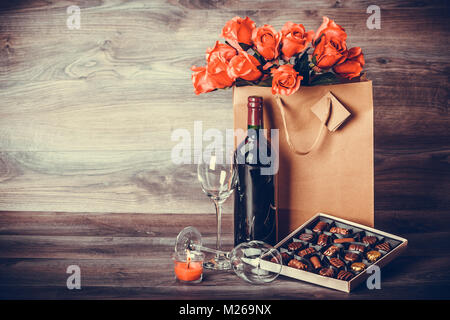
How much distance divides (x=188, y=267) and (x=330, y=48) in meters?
0.50

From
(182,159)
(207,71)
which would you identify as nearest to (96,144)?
(182,159)

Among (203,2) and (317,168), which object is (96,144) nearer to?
(203,2)

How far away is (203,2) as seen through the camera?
1.10 m

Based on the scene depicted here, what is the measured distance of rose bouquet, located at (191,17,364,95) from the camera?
77 centimetres

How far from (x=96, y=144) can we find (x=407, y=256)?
86 cm

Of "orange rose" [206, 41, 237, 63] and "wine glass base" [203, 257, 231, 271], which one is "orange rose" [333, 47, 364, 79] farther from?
"wine glass base" [203, 257, 231, 271]

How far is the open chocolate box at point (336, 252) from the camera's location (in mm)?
655

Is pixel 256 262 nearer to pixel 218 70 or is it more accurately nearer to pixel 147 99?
pixel 218 70

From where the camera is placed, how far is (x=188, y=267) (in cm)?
69

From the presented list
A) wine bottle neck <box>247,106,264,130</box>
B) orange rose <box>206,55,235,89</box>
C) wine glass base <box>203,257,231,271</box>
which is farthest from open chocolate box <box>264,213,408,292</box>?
orange rose <box>206,55,235,89</box>

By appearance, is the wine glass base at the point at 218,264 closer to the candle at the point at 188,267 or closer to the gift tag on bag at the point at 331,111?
the candle at the point at 188,267

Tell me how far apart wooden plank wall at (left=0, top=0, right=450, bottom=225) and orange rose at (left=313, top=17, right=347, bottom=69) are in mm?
345

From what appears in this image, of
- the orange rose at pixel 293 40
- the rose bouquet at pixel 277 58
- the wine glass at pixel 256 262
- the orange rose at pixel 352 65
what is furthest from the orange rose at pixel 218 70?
the wine glass at pixel 256 262

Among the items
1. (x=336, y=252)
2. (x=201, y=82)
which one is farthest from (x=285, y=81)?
(x=336, y=252)
